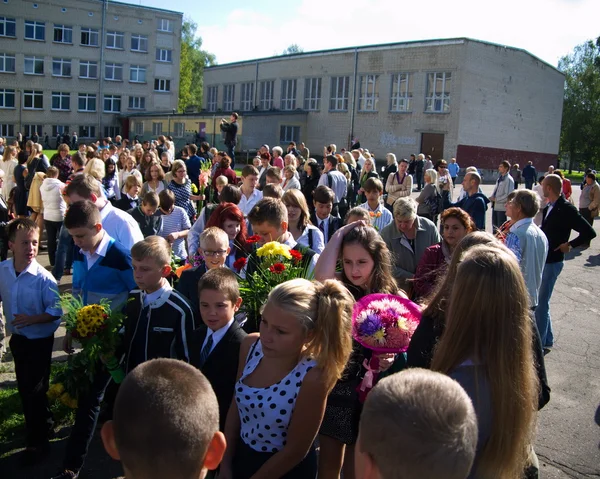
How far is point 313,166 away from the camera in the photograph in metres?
12.9

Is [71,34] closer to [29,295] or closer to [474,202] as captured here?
[474,202]

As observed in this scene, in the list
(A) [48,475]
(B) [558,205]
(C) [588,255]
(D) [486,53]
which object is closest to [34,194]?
(A) [48,475]

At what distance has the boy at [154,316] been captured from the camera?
4.03m

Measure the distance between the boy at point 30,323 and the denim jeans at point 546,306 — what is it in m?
5.65

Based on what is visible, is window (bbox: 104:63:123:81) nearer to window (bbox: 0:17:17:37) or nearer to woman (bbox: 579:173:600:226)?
window (bbox: 0:17:17:37)

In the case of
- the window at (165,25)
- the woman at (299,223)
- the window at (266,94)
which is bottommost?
the woman at (299,223)

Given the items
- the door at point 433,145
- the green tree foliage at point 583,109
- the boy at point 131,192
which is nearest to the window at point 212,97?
the door at point 433,145

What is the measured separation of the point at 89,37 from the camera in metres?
59.8

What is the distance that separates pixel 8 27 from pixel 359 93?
1444 inches

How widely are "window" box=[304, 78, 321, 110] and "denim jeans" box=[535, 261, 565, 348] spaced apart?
1667 inches

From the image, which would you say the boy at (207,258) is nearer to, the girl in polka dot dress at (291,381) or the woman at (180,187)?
the girl in polka dot dress at (291,381)

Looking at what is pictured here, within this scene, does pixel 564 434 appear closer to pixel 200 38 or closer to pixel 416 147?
pixel 416 147

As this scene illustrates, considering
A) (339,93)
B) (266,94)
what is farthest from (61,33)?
(339,93)

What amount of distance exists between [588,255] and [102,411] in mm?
12545
